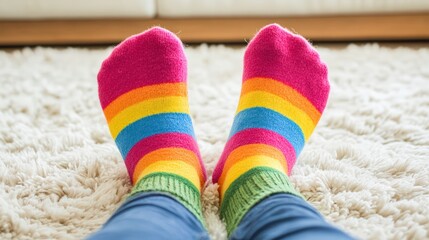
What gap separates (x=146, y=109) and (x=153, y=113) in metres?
0.02

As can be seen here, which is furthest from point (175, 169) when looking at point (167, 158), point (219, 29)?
point (219, 29)

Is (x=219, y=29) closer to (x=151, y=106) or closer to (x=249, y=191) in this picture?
(x=151, y=106)

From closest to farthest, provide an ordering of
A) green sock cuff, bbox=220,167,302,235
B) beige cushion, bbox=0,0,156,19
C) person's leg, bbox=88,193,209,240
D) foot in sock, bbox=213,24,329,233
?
person's leg, bbox=88,193,209,240 → green sock cuff, bbox=220,167,302,235 → foot in sock, bbox=213,24,329,233 → beige cushion, bbox=0,0,156,19

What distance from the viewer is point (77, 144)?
0.83m

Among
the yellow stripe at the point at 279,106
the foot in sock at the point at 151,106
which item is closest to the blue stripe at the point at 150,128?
the foot in sock at the point at 151,106

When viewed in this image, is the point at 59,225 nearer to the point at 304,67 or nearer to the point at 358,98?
the point at 304,67

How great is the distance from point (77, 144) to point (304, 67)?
0.42 m

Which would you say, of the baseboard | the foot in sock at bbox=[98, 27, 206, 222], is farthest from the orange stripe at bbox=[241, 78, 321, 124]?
the baseboard

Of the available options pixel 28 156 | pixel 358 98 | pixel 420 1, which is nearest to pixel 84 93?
pixel 28 156

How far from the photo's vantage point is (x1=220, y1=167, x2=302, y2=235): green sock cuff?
1.85 ft

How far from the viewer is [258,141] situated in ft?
2.35

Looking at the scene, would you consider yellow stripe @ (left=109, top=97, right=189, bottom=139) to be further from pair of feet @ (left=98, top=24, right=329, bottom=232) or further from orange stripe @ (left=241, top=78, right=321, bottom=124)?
orange stripe @ (left=241, top=78, right=321, bottom=124)

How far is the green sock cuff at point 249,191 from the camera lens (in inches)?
22.2

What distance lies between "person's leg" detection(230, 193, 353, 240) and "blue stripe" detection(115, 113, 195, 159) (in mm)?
242
